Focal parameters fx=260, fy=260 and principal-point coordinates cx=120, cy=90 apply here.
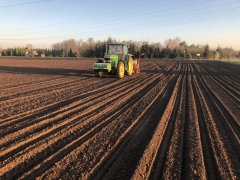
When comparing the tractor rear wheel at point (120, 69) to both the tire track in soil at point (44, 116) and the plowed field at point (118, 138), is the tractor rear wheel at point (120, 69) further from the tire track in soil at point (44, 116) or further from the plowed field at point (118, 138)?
the plowed field at point (118, 138)

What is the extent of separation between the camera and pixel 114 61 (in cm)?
1447

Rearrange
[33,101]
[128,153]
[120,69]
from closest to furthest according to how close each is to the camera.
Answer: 1. [128,153]
2. [33,101]
3. [120,69]

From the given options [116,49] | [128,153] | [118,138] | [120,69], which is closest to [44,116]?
[118,138]

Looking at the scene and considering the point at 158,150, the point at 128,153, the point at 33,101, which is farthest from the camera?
the point at 33,101

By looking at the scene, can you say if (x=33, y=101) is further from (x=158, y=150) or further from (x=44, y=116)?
(x=158, y=150)

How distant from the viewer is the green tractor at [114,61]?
562 inches

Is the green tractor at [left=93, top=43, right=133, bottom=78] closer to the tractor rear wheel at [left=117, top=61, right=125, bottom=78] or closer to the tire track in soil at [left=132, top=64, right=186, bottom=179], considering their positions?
the tractor rear wheel at [left=117, top=61, right=125, bottom=78]

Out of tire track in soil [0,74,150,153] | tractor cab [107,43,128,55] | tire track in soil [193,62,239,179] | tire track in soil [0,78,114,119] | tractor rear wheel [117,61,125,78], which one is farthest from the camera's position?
tractor cab [107,43,128,55]

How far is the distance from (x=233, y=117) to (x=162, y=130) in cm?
249

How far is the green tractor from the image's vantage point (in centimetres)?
1428

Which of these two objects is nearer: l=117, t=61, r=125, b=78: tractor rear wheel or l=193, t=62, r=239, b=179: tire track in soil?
l=193, t=62, r=239, b=179: tire track in soil

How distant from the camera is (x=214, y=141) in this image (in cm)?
516

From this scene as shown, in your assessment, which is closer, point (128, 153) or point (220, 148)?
point (128, 153)

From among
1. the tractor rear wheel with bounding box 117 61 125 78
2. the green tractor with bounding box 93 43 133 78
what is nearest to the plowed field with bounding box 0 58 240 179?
the green tractor with bounding box 93 43 133 78
